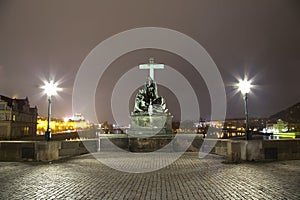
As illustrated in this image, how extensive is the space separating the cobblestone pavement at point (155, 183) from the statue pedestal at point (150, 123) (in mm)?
10616

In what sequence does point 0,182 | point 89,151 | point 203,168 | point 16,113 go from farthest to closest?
point 16,113
point 89,151
point 203,168
point 0,182

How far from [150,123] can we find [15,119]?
5043cm

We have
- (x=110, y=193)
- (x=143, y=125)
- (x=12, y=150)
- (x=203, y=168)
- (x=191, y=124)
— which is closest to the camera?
(x=110, y=193)

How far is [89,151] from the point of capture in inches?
770

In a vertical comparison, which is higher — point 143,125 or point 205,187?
point 143,125

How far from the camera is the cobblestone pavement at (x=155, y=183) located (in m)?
7.23

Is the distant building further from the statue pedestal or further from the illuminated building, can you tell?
the statue pedestal

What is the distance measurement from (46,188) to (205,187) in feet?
16.3

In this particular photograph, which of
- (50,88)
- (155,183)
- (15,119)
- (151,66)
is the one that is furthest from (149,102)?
(15,119)

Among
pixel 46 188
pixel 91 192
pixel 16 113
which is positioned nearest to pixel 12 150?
pixel 46 188

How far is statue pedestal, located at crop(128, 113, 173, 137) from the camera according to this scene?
22.5 metres

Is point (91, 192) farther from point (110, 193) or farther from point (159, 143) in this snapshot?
point (159, 143)

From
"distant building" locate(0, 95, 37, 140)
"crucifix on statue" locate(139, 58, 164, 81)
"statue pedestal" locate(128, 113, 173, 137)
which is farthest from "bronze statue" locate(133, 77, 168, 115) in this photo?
"distant building" locate(0, 95, 37, 140)

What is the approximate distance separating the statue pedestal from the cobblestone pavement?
10.6 m
